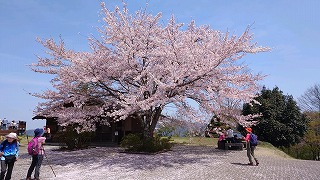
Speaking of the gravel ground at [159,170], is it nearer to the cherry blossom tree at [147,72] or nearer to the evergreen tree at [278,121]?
the cherry blossom tree at [147,72]

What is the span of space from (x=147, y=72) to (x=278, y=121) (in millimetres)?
16075

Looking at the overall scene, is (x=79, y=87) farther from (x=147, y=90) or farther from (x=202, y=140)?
(x=202, y=140)

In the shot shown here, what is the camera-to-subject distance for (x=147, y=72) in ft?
48.4

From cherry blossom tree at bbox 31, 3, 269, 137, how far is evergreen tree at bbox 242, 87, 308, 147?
9.27 metres

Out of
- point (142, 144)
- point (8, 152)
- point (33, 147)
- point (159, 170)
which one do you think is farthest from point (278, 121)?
point (8, 152)

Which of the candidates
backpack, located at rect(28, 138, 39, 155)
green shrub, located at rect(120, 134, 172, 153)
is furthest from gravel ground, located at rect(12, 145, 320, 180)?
green shrub, located at rect(120, 134, 172, 153)

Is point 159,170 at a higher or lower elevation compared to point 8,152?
lower

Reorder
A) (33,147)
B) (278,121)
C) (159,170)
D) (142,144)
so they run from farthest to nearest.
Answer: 1. (278,121)
2. (142,144)
3. (159,170)
4. (33,147)

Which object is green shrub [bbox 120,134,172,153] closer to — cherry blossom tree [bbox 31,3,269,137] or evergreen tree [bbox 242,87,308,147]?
cherry blossom tree [bbox 31,3,269,137]

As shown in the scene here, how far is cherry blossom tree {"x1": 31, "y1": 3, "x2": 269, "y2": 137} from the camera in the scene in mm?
13586

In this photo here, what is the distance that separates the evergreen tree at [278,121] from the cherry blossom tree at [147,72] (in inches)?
365

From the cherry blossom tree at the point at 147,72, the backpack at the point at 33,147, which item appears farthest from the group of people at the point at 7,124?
the backpack at the point at 33,147

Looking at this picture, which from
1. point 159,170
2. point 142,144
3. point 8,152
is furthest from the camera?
point 142,144

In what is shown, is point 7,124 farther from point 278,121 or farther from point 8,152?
point 278,121
